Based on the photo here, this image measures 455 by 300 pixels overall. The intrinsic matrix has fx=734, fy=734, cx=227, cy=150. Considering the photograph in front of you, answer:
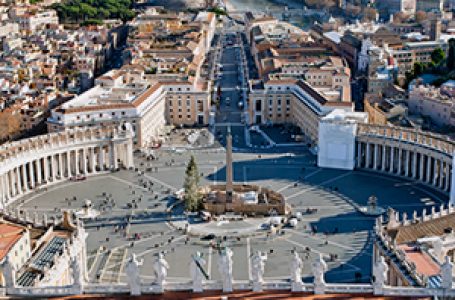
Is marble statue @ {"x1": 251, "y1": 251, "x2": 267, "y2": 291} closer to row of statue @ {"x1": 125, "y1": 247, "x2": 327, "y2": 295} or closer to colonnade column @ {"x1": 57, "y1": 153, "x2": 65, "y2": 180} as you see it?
row of statue @ {"x1": 125, "y1": 247, "x2": 327, "y2": 295}

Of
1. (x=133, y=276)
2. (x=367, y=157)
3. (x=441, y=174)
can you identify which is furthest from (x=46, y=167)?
(x=133, y=276)

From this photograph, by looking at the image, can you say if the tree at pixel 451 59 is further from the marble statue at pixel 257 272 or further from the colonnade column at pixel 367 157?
the marble statue at pixel 257 272

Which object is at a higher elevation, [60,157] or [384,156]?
[60,157]

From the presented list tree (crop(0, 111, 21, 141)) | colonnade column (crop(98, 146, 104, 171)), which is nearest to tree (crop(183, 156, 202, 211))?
colonnade column (crop(98, 146, 104, 171))

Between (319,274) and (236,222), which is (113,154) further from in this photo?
(319,274)

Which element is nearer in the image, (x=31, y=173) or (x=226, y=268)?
(x=226, y=268)
